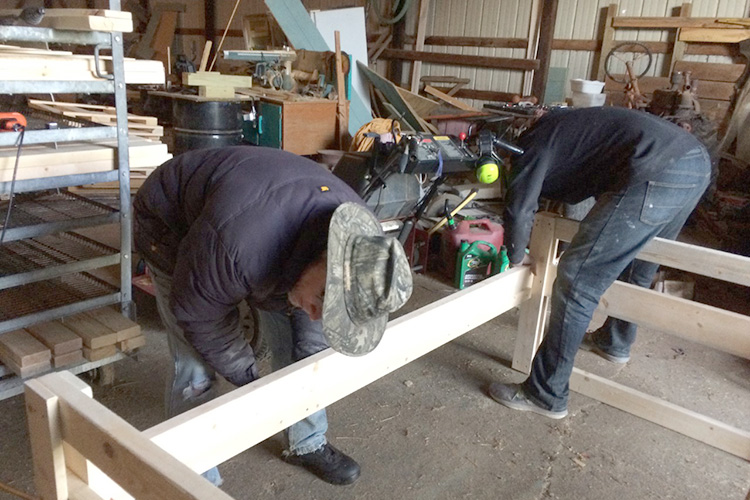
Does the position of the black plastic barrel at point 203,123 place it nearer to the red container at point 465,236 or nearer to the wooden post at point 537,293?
the red container at point 465,236

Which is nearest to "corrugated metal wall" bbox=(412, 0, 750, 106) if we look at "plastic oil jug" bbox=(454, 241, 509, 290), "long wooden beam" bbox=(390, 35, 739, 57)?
"long wooden beam" bbox=(390, 35, 739, 57)

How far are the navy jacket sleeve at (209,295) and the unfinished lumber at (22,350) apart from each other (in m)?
0.96

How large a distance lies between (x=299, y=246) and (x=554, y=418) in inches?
70.4

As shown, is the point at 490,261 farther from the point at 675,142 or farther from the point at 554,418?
the point at 675,142

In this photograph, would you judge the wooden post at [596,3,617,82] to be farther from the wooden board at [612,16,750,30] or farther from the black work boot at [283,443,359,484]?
the black work boot at [283,443,359,484]

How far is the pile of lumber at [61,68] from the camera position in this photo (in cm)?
190

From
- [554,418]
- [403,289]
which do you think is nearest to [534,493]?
[554,418]

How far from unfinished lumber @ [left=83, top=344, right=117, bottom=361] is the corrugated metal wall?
19.1 ft

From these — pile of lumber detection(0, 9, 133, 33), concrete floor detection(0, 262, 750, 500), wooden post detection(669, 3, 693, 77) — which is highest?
wooden post detection(669, 3, 693, 77)

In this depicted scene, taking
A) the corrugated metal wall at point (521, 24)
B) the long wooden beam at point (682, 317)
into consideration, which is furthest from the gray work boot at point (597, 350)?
the corrugated metal wall at point (521, 24)

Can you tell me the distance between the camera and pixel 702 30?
562 centimetres

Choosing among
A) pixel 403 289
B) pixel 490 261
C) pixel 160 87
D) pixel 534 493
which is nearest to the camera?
pixel 403 289

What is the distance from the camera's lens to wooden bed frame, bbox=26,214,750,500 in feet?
3.36

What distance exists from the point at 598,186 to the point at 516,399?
1019mm
